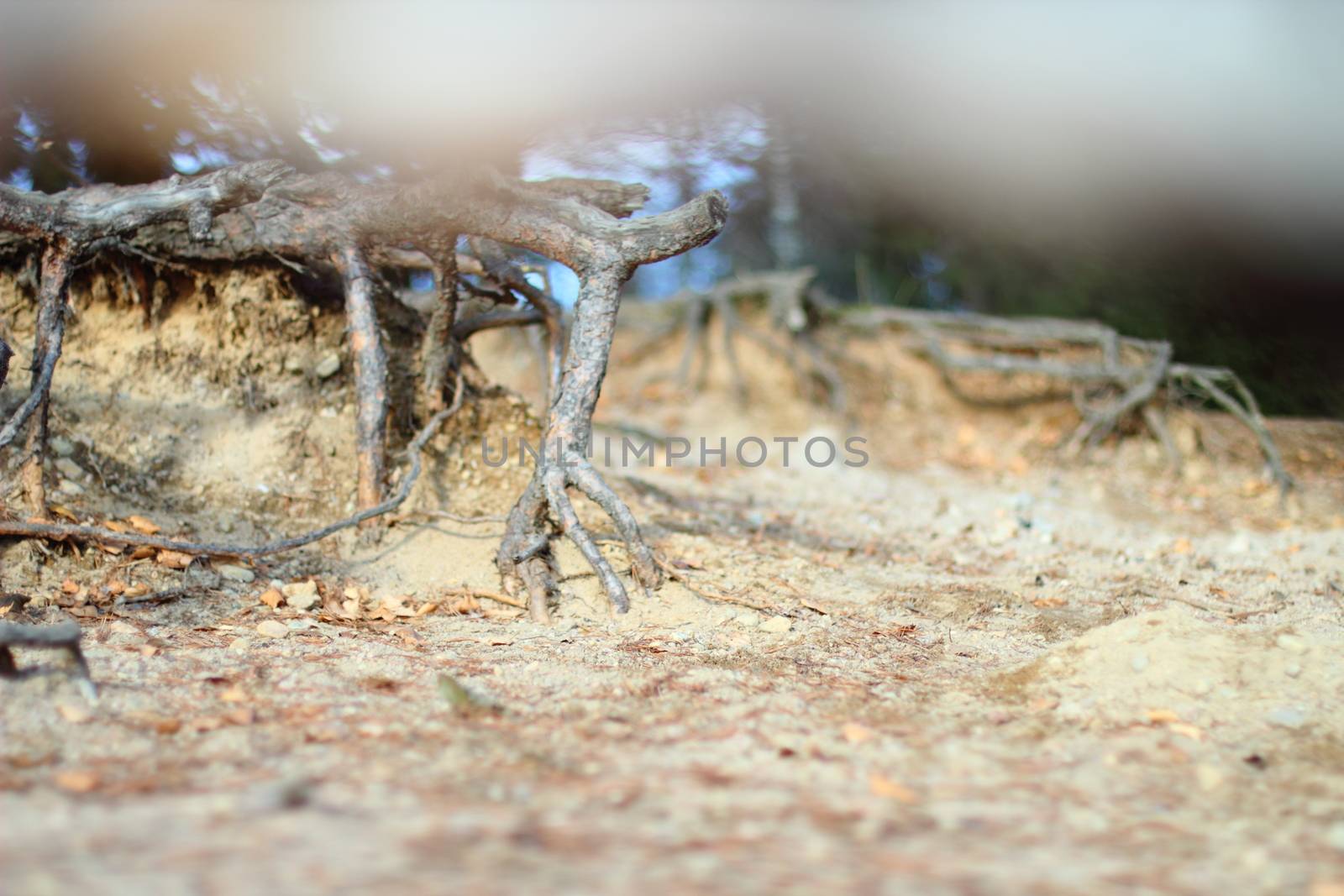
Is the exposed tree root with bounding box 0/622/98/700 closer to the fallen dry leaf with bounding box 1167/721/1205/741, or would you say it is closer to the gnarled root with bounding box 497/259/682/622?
the gnarled root with bounding box 497/259/682/622

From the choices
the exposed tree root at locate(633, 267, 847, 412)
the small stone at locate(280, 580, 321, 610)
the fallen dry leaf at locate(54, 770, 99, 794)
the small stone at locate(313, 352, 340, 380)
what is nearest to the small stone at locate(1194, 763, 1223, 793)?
the fallen dry leaf at locate(54, 770, 99, 794)

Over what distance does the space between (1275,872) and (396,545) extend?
9.64 ft

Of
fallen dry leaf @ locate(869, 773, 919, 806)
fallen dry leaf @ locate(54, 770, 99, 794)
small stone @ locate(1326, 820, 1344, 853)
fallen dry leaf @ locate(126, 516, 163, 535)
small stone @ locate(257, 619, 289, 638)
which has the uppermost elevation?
fallen dry leaf @ locate(54, 770, 99, 794)

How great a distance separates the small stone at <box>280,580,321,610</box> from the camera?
303 centimetres

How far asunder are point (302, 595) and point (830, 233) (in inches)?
333

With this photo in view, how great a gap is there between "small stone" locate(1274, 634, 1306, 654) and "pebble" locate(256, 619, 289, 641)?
9.14 feet

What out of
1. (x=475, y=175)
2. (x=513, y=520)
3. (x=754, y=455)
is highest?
(x=475, y=175)

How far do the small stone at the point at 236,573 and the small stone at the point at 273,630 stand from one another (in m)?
0.44

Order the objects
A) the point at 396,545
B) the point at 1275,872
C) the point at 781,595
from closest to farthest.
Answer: the point at 1275,872, the point at 781,595, the point at 396,545

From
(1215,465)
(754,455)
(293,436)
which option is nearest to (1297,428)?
(1215,465)

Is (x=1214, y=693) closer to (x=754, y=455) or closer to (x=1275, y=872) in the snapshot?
(x=1275, y=872)

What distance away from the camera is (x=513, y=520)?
3350 mm

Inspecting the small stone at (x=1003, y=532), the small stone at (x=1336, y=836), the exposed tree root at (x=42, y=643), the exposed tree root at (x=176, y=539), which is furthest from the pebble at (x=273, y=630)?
the small stone at (x=1003, y=532)

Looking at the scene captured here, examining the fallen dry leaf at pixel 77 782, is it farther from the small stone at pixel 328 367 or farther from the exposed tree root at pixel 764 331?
the exposed tree root at pixel 764 331
